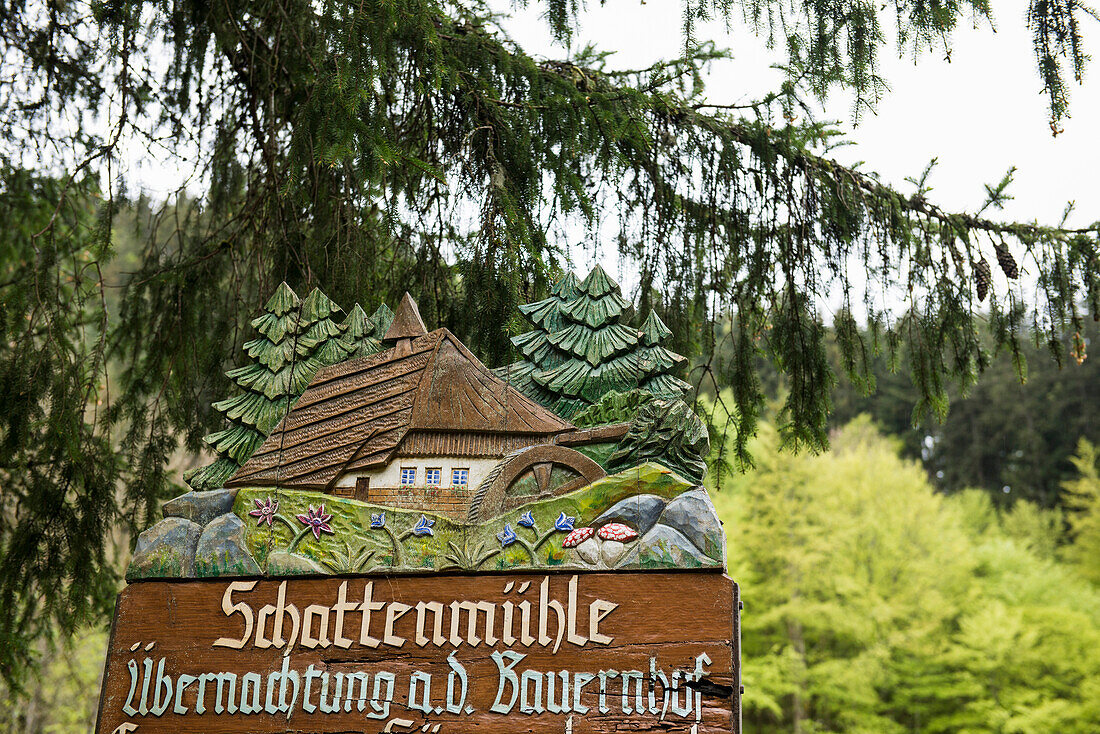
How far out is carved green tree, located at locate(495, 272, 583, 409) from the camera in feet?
11.4

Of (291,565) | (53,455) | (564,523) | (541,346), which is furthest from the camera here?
(53,455)

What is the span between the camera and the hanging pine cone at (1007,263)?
204 inches

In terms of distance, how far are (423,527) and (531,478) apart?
41cm

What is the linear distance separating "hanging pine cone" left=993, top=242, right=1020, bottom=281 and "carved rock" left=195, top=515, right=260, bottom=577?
14.4ft

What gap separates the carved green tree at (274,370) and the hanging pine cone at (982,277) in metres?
3.68

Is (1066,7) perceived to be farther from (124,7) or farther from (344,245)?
(124,7)

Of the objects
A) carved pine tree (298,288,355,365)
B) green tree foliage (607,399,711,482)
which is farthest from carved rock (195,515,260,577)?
green tree foliage (607,399,711,482)

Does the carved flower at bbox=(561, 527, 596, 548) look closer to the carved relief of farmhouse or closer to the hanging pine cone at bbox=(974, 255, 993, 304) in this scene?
the carved relief of farmhouse

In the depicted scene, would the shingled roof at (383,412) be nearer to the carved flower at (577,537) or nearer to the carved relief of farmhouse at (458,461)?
the carved relief of farmhouse at (458,461)

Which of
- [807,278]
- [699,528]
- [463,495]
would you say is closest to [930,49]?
[807,278]

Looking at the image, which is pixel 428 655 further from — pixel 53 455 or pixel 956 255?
pixel 956 255

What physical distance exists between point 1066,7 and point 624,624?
2.87 meters

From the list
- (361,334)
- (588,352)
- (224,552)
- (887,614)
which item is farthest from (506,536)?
(887,614)

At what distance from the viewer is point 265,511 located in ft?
10.7
